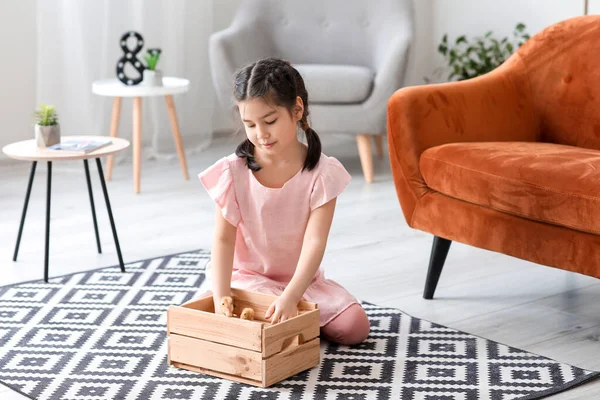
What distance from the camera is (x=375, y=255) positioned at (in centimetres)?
288

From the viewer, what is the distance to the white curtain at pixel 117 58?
13.5 feet

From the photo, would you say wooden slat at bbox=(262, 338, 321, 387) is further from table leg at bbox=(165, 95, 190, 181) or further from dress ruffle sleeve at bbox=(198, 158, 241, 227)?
table leg at bbox=(165, 95, 190, 181)

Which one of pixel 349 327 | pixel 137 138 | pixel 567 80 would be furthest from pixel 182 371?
pixel 137 138

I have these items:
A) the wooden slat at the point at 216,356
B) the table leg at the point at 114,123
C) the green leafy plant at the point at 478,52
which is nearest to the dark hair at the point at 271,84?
the wooden slat at the point at 216,356

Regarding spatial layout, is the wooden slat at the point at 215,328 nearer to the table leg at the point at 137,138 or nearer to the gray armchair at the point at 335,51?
the table leg at the point at 137,138

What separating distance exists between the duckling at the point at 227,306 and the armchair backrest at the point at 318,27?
2.43m

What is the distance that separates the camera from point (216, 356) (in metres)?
1.90

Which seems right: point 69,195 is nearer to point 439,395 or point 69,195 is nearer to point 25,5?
point 25,5

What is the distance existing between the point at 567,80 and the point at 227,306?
1.25 metres

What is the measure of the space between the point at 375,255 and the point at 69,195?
141 centimetres

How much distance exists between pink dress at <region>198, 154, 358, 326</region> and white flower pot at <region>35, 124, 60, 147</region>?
73 cm

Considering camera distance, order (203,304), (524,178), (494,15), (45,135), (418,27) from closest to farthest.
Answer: (203,304), (524,178), (45,135), (494,15), (418,27)

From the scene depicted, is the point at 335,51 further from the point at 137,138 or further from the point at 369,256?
the point at 369,256

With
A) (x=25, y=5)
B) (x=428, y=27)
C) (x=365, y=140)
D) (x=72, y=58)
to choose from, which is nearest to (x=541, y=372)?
(x=365, y=140)
